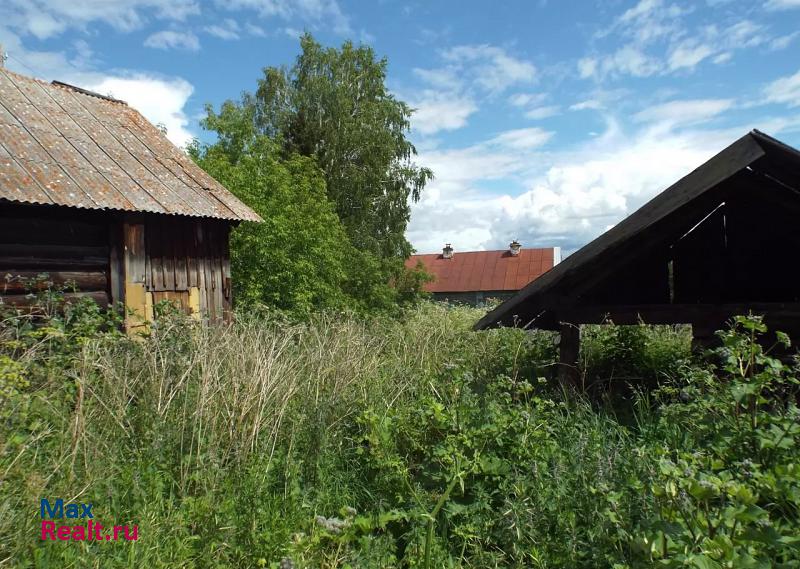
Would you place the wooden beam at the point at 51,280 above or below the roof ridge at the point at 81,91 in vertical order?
below

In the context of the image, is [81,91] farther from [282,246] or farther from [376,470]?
[376,470]

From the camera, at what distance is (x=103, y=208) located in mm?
7797

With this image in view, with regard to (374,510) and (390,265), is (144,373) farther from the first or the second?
(390,265)

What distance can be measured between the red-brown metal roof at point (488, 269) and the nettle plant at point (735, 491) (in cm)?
3348

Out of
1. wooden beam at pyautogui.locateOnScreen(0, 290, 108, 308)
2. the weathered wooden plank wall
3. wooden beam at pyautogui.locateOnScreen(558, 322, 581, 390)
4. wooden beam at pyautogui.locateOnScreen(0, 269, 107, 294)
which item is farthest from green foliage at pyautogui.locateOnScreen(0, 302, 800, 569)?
the weathered wooden plank wall

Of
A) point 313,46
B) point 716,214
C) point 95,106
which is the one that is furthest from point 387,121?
point 716,214

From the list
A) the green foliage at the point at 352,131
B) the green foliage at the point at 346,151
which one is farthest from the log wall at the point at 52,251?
the green foliage at the point at 352,131

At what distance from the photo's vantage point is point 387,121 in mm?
23234

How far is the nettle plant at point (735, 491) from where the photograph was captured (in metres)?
1.87

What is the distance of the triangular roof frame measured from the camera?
3.88 meters

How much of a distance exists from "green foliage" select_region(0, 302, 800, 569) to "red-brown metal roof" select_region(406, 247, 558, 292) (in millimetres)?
32246

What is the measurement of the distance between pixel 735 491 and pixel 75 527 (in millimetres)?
2991

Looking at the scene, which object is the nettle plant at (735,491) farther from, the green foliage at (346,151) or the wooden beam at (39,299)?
the green foliage at (346,151)

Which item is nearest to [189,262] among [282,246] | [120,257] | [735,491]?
[120,257]
